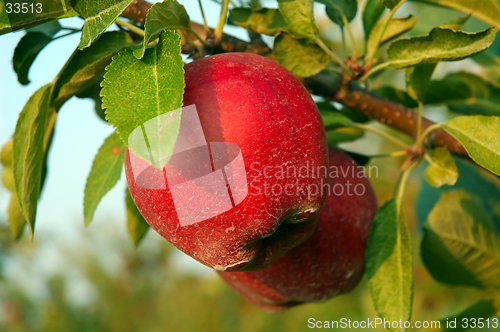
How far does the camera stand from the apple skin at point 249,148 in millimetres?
432

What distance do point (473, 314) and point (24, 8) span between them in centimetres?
88

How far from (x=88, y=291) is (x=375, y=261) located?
7.74 m

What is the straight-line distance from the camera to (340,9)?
2.18ft

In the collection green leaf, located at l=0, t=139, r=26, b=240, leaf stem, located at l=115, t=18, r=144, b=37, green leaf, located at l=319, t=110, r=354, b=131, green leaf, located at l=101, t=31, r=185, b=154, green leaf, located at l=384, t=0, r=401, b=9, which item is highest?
green leaf, located at l=101, t=31, r=185, b=154

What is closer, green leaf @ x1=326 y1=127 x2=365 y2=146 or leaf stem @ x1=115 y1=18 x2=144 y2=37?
leaf stem @ x1=115 y1=18 x2=144 y2=37

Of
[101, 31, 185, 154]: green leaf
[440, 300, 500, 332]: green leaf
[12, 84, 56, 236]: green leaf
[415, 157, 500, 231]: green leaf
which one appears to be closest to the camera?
[101, 31, 185, 154]: green leaf

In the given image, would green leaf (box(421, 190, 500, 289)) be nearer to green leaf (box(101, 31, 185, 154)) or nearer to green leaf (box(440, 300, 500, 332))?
green leaf (box(440, 300, 500, 332))

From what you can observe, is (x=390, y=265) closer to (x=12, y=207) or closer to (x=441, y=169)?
(x=441, y=169)

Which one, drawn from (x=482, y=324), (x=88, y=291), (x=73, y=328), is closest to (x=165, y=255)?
(x=88, y=291)

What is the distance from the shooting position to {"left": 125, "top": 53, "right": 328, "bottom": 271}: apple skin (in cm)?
43

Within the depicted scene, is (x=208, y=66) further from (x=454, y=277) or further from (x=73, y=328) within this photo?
(x=73, y=328)

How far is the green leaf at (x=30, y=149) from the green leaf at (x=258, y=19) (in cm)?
27


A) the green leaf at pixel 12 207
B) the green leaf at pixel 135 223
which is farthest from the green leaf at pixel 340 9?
the green leaf at pixel 12 207
